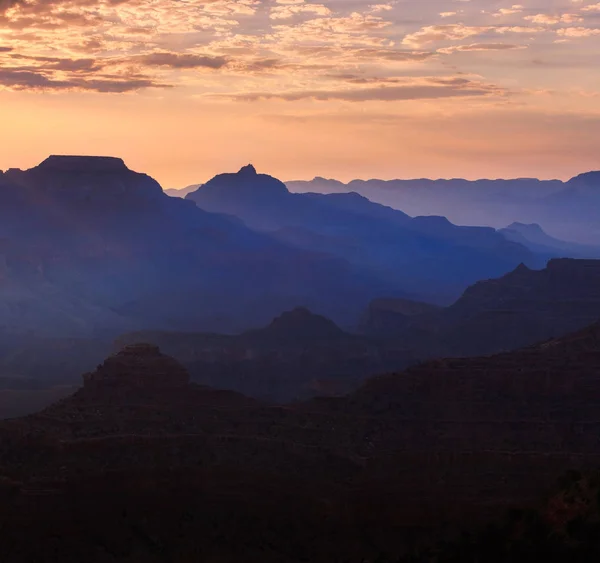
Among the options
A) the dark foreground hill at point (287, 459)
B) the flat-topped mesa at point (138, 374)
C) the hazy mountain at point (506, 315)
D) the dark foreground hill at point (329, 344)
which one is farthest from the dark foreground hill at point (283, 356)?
the dark foreground hill at point (287, 459)

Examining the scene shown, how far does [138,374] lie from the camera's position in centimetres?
6269

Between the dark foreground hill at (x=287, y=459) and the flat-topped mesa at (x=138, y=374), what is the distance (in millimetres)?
104

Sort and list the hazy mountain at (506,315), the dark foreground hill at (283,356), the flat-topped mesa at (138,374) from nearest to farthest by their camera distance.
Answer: the flat-topped mesa at (138,374) → the dark foreground hill at (283,356) → the hazy mountain at (506,315)

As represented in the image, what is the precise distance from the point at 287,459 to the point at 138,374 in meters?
12.2

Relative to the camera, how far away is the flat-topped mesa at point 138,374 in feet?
204

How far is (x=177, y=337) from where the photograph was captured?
13562 centimetres

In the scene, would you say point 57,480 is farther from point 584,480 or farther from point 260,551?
point 584,480

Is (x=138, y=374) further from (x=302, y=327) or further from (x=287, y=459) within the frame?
(x=302, y=327)

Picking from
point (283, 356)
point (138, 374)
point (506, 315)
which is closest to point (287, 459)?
point (138, 374)

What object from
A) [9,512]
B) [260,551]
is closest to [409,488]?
[260,551]

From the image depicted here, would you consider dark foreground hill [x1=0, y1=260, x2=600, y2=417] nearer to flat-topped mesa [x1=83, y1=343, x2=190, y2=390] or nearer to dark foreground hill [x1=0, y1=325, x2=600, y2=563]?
flat-topped mesa [x1=83, y1=343, x2=190, y2=390]

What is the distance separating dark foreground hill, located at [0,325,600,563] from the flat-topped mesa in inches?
4.1

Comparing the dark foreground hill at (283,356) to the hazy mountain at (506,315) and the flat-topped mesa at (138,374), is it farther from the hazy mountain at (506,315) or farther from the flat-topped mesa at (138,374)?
the flat-topped mesa at (138,374)

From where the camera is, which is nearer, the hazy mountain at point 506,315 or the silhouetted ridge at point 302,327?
the hazy mountain at point 506,315
